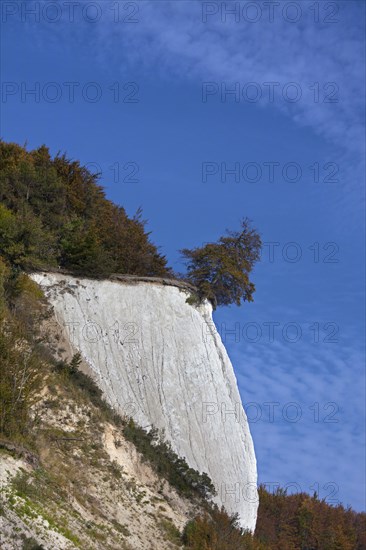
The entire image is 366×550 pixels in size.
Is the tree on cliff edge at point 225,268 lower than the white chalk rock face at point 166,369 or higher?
higher

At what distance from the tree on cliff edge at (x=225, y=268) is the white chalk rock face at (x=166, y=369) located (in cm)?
196

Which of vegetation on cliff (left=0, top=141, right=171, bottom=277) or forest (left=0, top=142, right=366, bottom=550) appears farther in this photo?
vegetation on cliff (left=0, top=141, right=171, bottom=277)

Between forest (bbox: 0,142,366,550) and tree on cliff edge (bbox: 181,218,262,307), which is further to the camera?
tree on cliff edge (bbox: 181,218,262,307)

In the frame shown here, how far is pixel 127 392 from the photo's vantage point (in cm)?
3019

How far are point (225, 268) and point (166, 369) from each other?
23.2 feet

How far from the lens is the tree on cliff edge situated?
36562 mm

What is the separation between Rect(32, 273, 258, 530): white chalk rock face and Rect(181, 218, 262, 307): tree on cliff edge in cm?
196

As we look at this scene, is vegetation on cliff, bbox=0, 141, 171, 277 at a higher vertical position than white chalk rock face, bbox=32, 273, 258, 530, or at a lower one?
higher

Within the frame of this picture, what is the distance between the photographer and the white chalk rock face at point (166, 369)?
30156 millimetres

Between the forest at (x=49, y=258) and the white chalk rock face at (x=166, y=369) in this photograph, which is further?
the white chalk rock face at (x=166, y=369)

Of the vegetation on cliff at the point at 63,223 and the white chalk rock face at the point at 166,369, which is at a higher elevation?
the vegetation on cliff at the point at 63,223

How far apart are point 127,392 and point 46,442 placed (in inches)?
260

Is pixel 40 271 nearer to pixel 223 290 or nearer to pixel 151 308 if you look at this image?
pixel 151 308

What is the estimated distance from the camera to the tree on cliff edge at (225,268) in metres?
36.6
